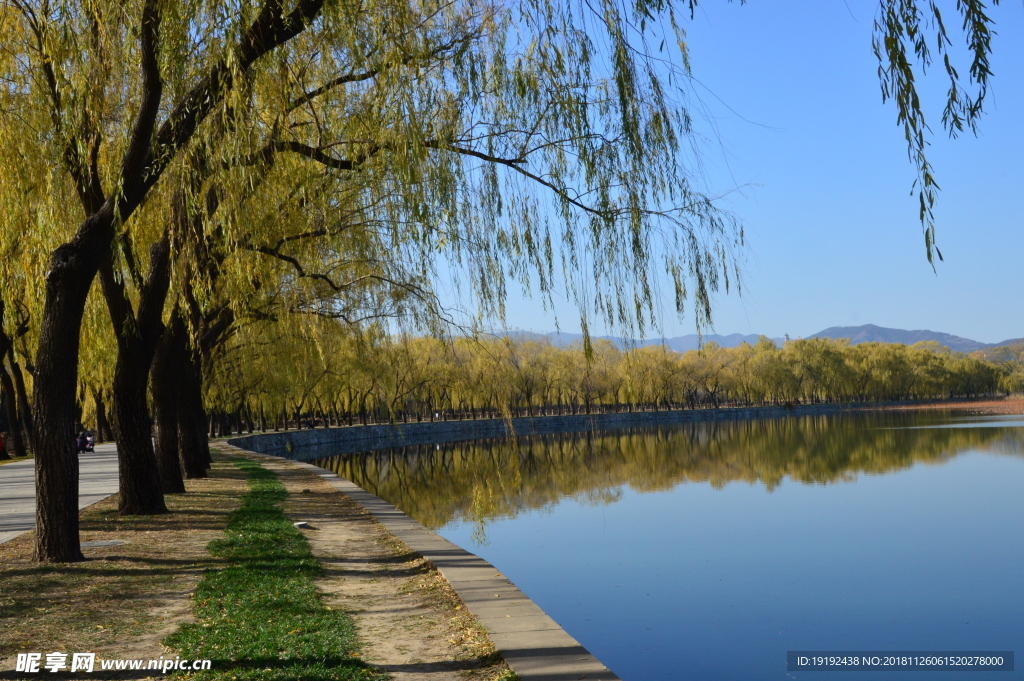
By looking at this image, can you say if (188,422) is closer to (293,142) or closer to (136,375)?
(136,375)

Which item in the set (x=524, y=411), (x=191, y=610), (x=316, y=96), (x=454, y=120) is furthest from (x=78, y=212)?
(x=524, y=411)

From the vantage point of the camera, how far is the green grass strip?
4297 mm

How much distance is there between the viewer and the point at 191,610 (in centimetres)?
554

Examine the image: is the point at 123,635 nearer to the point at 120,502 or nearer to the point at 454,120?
the point at 454,120

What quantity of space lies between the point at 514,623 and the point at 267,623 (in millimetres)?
1413

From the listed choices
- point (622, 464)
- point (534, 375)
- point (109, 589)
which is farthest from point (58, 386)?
point (534, 375)

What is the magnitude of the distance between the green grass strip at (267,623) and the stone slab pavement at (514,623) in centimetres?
76

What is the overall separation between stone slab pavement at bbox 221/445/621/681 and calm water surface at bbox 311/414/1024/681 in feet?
2.06

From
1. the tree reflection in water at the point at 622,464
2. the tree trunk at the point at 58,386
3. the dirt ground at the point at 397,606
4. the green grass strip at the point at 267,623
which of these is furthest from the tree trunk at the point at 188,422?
the tree trunk at the point at 58,386

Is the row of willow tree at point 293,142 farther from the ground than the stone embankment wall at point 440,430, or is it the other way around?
the row of willow tree at point 293,142

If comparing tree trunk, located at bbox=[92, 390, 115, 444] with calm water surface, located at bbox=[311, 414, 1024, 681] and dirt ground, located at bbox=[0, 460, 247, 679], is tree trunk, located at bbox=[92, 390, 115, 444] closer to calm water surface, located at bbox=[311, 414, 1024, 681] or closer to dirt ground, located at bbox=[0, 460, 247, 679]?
calm water surface, located at bbox=[311, 414, 1024, 681]

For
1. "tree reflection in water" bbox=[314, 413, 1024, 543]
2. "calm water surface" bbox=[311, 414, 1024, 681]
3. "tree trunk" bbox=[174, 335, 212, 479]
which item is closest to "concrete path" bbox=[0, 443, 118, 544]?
"tree trunk" bbox=[174, 335, 212, 479]

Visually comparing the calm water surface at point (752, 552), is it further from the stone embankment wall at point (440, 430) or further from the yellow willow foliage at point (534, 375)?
the stone embankment wall at point (440, 430)

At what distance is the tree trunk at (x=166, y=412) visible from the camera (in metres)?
12.4
